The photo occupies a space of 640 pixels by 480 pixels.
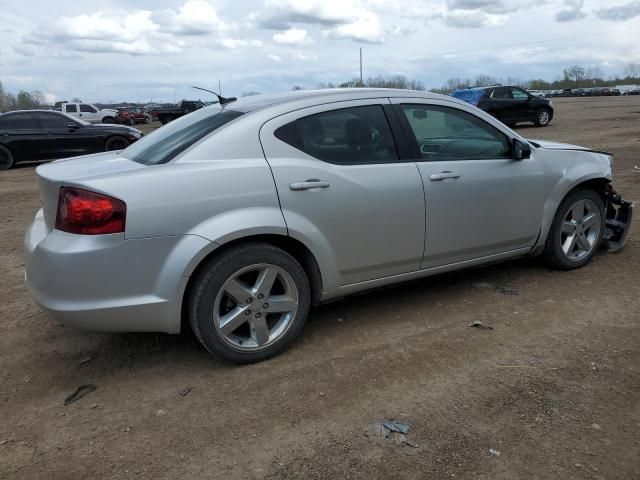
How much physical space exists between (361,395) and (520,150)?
2347 mm

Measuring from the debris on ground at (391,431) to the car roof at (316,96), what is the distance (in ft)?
6.72

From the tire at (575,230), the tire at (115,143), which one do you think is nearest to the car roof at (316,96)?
the tire at (575,230)

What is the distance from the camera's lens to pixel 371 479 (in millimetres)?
2348

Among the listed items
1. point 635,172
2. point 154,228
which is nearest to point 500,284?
point 154,228

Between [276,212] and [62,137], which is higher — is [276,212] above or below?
below

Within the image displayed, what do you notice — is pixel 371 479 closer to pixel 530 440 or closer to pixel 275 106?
pixel 530 440

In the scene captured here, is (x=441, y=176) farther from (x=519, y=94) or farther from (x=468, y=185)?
(x=519, y=94)

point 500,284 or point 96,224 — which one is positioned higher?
point 96,224

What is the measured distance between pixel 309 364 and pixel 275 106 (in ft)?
5.37

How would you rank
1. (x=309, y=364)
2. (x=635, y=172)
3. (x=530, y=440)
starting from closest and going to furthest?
1. (x=530, y=440)
2. (x=309, y=364)
3. (x=635, y=172)

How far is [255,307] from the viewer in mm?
3271

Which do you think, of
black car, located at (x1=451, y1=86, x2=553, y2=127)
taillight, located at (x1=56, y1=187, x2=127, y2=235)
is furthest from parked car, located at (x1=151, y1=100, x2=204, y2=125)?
taillight, located at (x1=56, y1=187, x2=127, y2=235)

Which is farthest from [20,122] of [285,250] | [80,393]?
[285,250]

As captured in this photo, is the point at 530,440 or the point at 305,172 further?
the point at 305,172
